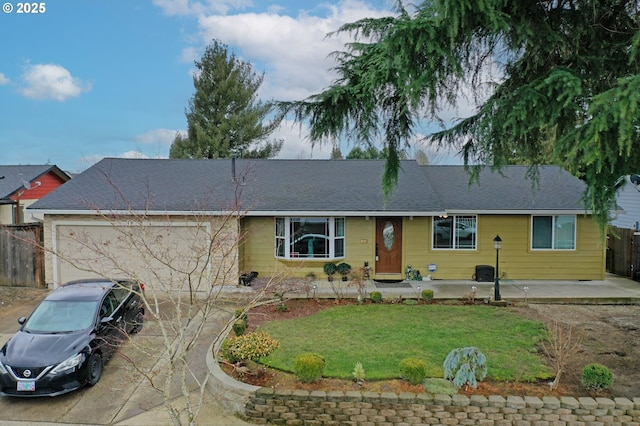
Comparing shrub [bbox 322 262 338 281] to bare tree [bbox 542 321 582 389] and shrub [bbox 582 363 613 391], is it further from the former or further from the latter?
shrub [bbox 582 363 613 391]

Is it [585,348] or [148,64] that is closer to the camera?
[585,348]

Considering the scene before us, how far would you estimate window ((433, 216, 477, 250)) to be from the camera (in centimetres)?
1433

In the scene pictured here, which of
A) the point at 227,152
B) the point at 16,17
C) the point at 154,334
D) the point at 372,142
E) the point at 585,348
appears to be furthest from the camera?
the point at 227,152

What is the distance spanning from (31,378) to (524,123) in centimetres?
850

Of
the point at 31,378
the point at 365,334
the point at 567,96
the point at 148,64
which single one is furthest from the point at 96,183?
the point at 567,96

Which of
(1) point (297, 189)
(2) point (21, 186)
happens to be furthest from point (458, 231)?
(2) point (21, 186)

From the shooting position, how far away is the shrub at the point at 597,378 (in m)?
5.91

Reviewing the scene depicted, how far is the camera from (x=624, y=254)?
1528cm

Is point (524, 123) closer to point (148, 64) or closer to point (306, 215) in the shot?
point (306, 215)

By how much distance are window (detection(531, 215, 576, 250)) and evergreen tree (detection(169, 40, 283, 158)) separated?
69.9 feet

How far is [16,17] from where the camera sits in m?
10.4

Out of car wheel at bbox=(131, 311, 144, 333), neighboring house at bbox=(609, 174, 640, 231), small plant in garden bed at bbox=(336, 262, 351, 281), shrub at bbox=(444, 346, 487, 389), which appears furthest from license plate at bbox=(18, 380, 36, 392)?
neighboring house at bbox=(609, 174, 640, 231)

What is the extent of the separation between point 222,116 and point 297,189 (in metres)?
19.1

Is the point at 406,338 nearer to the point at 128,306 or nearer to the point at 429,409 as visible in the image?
the point at 429,409
